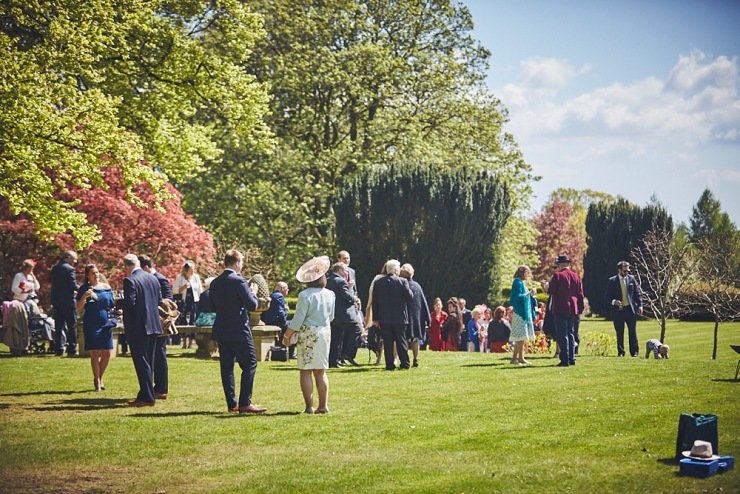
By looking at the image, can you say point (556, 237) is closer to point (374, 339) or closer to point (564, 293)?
point (374, 339)

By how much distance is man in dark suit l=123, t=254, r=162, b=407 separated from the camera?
14312 mm

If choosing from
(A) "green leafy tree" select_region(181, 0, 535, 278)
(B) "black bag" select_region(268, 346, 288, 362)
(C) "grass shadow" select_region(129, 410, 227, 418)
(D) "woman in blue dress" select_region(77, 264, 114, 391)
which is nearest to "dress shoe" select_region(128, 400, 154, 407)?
(C) "grass shadow" select_region(129, 410, 227, 418)

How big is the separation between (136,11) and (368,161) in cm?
1557

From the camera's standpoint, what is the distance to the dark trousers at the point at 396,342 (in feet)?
61.6

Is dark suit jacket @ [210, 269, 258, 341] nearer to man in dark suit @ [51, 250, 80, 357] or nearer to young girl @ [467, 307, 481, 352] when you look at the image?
man in dark suit @ [51, 250, 80, 357]

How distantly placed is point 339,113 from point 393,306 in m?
23.0

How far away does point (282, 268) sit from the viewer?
3897cm

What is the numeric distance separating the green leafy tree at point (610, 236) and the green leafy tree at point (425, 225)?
14.3m

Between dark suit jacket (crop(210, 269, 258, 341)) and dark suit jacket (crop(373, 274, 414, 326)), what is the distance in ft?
17.8

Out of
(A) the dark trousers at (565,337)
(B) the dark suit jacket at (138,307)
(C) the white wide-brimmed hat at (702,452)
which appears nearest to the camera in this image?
(C) the white wide-brimmed hat at (702,452)

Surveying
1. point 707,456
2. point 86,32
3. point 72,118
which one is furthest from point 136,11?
point 707,456

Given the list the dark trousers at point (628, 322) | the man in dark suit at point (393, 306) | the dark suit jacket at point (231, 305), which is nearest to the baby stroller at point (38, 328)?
the man in dark suit at point (393, 306)

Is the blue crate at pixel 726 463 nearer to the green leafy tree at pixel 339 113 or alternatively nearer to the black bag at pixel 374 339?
the black bag at pixel 374 339

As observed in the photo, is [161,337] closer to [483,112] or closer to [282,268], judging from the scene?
[282,268]
